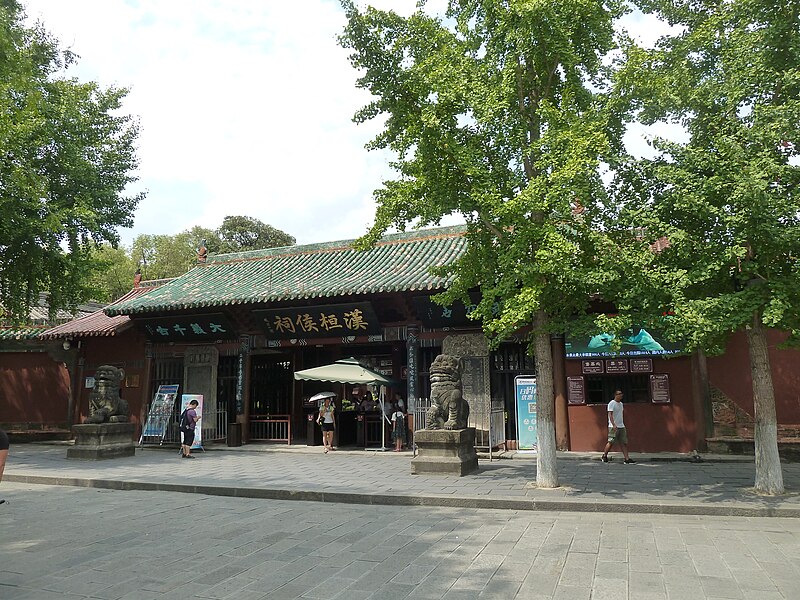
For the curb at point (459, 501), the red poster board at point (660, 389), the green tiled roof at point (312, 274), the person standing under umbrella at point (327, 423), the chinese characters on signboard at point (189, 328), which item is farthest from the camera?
the chinese characters on signboard at point (189, 328)

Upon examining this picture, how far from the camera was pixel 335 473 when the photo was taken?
32.0ft

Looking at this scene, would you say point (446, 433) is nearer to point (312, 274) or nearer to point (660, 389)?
point (660, 389)

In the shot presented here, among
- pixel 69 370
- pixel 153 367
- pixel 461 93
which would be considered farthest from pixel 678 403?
pixel 69 370

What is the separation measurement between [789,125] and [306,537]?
23.7 feet

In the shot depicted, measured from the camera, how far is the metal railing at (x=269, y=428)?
49.1 feet

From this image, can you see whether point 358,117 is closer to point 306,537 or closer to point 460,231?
point 306,537

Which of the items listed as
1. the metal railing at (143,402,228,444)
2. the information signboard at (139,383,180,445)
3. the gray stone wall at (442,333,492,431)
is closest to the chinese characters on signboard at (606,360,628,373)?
the gray stone wall at (442,333,492,431)

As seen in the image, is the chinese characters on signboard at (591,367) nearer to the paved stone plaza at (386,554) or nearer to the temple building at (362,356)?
the temple building at (362,356)

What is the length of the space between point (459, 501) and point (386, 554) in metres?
2.41

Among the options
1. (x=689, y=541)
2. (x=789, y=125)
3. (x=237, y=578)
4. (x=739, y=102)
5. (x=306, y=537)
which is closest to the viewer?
(x=237, y=578)

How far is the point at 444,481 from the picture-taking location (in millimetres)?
8570

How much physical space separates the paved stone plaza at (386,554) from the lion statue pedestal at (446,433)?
Result: 213 centimetres

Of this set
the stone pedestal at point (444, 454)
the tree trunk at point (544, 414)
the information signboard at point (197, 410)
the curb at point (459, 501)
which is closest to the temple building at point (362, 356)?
the information signboard at point (197, 410)

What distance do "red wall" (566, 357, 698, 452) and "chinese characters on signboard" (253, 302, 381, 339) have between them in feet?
17.9
